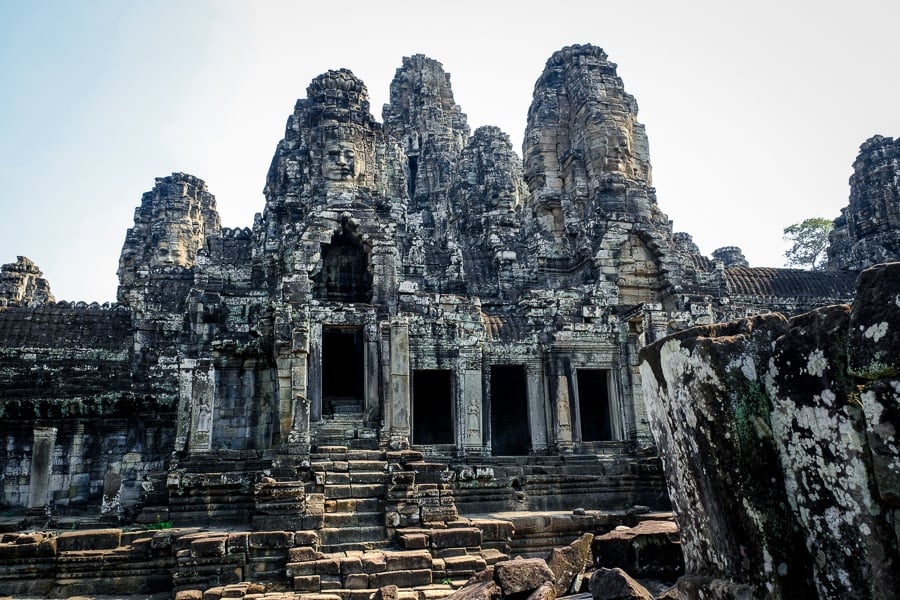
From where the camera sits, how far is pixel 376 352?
48.8ft

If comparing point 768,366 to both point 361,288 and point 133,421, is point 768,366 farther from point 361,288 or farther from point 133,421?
point 133,421

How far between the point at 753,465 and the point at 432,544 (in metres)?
7.32

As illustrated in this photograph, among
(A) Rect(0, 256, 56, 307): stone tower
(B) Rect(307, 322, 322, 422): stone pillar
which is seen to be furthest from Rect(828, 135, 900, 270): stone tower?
(A) Rect(0, 256, 56, 307): stone tower

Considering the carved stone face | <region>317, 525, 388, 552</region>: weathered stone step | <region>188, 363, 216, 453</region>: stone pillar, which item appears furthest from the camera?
the carved stone face

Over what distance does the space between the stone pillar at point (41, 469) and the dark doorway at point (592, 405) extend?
13202 millimetres

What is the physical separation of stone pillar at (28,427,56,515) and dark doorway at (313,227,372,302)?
22.8ft

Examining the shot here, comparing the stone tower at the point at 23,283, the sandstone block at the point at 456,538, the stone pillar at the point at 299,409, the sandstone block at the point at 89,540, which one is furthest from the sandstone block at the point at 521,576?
the stone tower at the point at 23,283

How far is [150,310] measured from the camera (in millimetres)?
19344

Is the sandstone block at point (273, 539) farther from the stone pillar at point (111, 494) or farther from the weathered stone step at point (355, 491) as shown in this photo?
the stone pillar at point (111, 494)

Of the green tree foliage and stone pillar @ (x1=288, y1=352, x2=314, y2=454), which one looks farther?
the green tree foliage

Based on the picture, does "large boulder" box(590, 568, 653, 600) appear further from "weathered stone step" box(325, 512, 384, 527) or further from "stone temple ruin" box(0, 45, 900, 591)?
"weathered stone step" box(325, 512, 384, 527)

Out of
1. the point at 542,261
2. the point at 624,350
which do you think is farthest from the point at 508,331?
the point at 542,261

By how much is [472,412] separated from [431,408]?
3.18 meters

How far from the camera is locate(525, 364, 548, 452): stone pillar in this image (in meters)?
16.3
